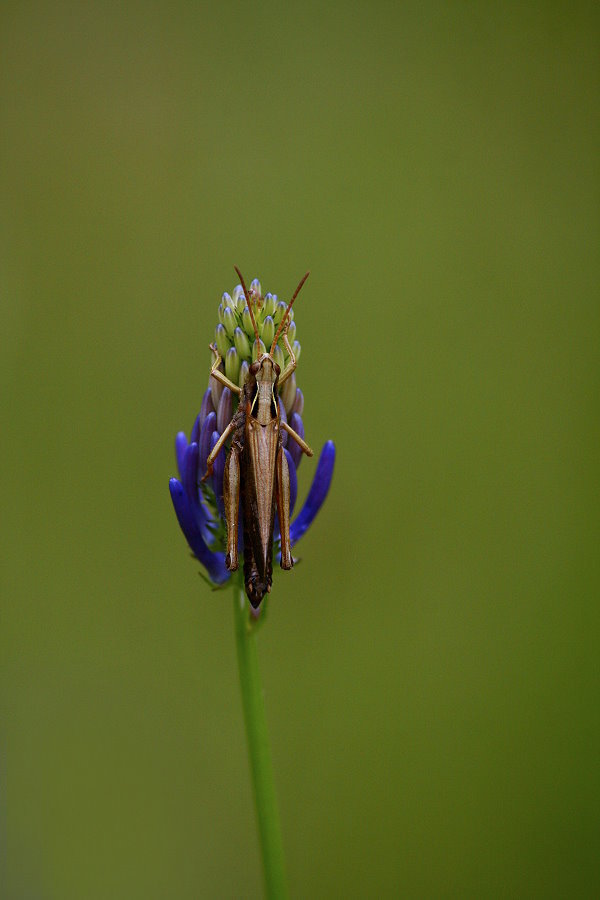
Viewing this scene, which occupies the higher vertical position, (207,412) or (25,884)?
(207,412)

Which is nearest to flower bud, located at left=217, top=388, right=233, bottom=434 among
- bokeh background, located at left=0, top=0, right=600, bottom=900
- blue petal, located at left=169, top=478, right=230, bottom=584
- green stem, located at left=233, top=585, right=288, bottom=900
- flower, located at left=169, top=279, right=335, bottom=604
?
flower, located at left=169, top=279, right=335, bottom=604

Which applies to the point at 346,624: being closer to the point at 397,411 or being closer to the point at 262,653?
the point at 262,653

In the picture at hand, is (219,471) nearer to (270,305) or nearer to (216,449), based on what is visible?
(216,449)

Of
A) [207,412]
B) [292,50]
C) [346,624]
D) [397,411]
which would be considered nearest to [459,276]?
[397,411]

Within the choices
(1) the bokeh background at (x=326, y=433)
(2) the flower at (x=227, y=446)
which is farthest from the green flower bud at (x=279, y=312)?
(1) the bokeh background at (x=326, y=433)

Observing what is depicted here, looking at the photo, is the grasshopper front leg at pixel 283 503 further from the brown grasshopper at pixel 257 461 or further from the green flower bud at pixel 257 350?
the green flower bud at pixel 257 350

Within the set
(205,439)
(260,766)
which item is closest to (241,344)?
(205,439)
